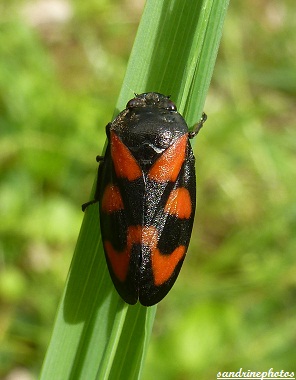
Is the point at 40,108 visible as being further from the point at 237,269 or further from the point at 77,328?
the point at 77,328

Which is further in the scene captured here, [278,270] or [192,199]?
[278,270]

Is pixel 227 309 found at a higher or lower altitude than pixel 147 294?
higher

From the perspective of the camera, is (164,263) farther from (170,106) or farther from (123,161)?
(170,106)

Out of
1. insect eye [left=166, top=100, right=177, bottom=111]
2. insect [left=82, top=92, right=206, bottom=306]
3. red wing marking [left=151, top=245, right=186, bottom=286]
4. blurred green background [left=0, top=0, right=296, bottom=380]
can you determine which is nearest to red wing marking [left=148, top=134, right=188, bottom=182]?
insect [left=82, top=92, right=206, bottom=306]

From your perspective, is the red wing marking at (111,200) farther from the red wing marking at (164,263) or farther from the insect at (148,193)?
the red wing marking at (164,263)

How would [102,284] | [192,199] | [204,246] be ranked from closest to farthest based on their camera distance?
[102,284], [192,199], [204,246]

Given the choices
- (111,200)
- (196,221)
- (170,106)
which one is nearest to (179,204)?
(111,200)

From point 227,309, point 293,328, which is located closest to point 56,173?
point 227,309
